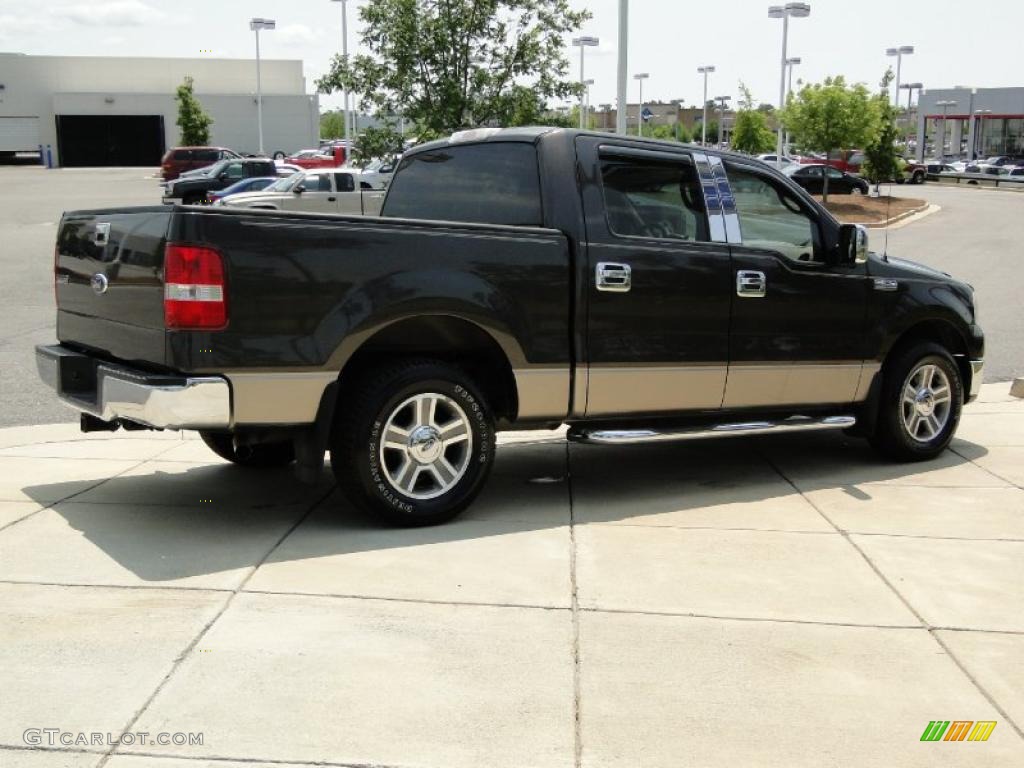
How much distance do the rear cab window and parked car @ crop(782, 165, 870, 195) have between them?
40.9 m

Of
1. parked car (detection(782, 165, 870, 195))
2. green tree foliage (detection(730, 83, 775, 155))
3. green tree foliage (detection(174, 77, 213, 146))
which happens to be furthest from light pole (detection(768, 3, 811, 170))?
green tree foliage (detection(174, 77, 213, 146))

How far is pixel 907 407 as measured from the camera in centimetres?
759

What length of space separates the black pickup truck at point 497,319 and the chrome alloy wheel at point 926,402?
2 cm

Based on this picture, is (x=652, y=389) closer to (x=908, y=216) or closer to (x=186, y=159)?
(x=908, y=216)

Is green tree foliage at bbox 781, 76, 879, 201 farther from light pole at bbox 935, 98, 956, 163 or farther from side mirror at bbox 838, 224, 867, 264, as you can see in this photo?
light pole at bbox 935, 98, 956, 163

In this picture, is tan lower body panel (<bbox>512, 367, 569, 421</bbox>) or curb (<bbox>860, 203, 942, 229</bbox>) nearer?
tan lower body panel (<bbox>512, 367, 569, 421</bbox>)

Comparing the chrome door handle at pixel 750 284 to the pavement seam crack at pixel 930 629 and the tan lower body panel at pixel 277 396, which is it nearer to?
the pavement seam crack at pixel 930 629

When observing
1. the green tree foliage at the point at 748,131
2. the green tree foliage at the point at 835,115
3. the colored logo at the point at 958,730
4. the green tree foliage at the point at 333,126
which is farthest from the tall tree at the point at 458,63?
the green tree foliage at the point at 333,126

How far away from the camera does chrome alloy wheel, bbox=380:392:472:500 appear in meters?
5.73

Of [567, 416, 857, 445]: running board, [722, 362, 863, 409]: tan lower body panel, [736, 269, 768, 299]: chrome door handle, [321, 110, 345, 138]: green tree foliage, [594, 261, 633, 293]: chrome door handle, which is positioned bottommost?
[567, 416, 857, 445]: running board

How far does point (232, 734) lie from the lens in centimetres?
366

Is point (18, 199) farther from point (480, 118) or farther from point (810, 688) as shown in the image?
point (810, 688)

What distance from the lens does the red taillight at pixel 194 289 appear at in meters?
5.11

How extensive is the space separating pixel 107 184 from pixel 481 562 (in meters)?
53.9
